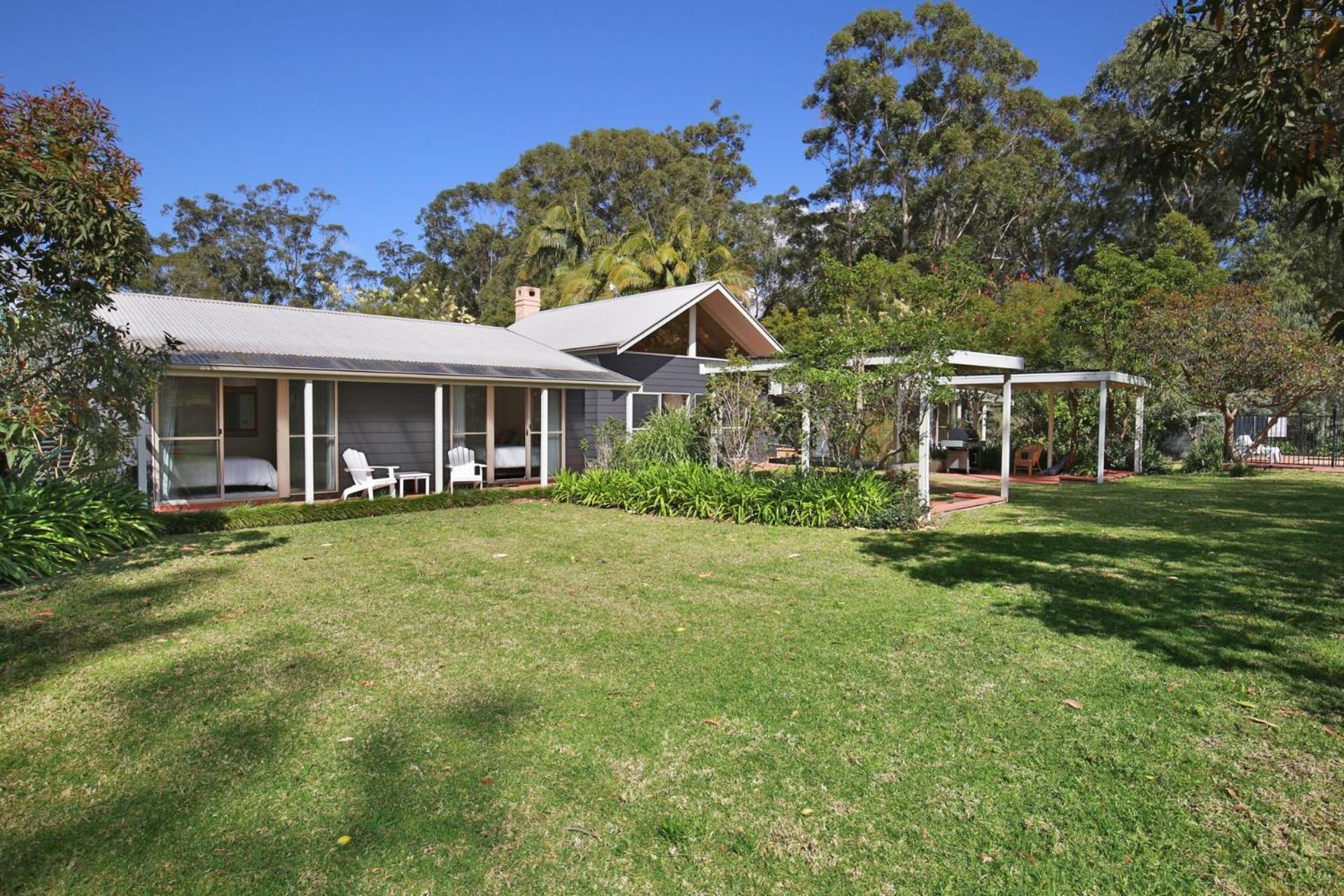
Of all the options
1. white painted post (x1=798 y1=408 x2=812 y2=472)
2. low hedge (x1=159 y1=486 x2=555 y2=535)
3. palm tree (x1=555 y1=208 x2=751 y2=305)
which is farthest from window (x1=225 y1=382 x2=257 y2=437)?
palm tree (x1=555 y1=208 x2=751 y2=305)

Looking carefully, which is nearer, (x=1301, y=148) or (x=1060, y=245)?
(x=1301, y=148)

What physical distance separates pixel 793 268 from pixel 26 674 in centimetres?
3698

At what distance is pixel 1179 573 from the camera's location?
749 centimetres

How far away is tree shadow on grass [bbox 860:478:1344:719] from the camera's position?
5289 millimetres

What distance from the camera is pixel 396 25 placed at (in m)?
16.0

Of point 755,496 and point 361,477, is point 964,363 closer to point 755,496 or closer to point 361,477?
point 755,496

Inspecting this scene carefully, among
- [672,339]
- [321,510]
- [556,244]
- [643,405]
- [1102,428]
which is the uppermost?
[556,244]

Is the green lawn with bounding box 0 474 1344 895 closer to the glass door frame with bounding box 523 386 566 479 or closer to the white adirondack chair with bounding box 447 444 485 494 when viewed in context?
the white adirondack chair with bounding box 447 444 485 494

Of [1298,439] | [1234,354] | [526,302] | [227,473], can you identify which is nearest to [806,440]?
[227,473]

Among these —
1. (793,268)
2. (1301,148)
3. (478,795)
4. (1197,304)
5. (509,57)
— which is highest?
(509,57)

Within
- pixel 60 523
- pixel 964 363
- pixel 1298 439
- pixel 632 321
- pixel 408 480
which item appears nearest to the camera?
pixel 60 523

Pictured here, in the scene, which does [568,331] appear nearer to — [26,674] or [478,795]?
[26,674]

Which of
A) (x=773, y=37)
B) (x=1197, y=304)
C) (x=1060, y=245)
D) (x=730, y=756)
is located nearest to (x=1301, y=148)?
(x=730, y=756)

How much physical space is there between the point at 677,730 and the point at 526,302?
2116 cm
